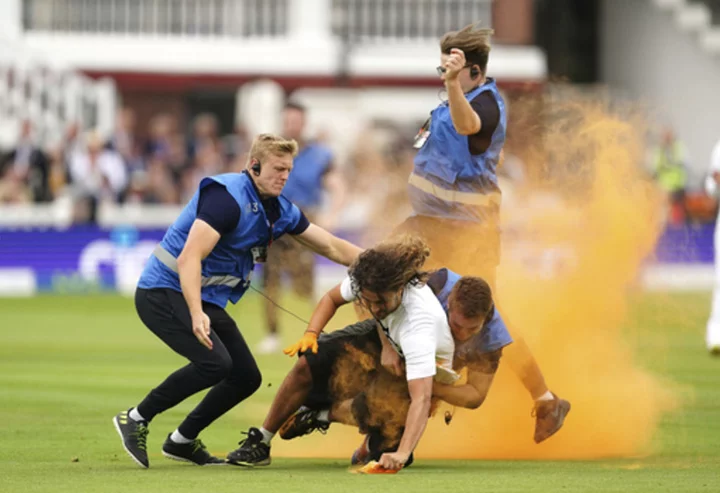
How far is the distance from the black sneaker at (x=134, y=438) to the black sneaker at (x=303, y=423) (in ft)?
2.81

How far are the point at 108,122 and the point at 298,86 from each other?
515 centimetres

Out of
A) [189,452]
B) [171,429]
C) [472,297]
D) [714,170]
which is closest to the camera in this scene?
[472,297]

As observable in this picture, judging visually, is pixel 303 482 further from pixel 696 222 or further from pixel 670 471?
pixel 696 222

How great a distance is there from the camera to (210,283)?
9203 mm

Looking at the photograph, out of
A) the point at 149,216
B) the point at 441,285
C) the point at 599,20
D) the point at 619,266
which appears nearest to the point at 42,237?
the point at 149,216

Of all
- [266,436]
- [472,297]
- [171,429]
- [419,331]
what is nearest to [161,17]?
[171,429]

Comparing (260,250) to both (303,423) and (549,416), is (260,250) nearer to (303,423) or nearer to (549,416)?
(303,423)

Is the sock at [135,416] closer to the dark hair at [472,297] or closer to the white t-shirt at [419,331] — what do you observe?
the white t-shirt at [419,331]

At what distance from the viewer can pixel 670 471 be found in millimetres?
9031

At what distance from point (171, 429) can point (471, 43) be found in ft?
11.5

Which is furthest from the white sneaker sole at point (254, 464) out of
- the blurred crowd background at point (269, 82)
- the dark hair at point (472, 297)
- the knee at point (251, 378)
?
the blurred crowd background at point (269, 82)

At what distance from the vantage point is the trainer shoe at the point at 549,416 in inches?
388

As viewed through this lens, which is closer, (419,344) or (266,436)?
(419,344)

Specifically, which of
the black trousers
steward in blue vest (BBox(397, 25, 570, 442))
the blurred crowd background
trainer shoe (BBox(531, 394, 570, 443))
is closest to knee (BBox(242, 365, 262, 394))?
the black trousers
